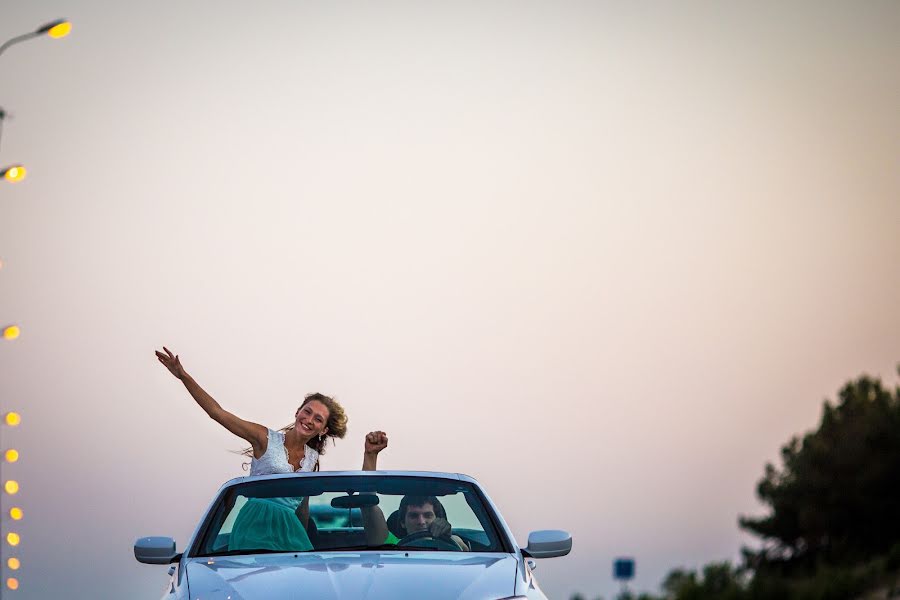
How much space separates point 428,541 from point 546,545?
2.24 feet

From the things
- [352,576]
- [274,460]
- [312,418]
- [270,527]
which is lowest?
[352,576]

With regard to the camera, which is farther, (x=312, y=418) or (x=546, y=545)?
(x=312, y=418)

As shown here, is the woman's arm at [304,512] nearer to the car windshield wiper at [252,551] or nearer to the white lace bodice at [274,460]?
the car windshield wiper at [252,551]

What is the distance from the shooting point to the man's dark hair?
8.16 metres

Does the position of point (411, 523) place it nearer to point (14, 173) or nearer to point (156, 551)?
point (156, 551)

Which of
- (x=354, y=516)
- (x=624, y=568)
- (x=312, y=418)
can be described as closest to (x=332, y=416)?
(x=312, y=418)

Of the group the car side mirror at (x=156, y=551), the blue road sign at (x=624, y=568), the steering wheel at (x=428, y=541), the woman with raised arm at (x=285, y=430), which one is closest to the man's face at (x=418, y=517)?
the steering wheel at (x=428, y=541)

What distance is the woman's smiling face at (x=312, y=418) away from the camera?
36.5 feet

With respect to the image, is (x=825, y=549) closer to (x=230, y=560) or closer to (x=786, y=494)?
(x=786, y=494)

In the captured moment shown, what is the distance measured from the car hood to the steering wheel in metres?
0.28

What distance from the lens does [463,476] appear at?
865 centimetres

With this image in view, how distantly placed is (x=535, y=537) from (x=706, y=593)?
4935 cm

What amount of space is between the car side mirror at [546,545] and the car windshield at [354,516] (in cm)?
19

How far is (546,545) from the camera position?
8.09 meters
